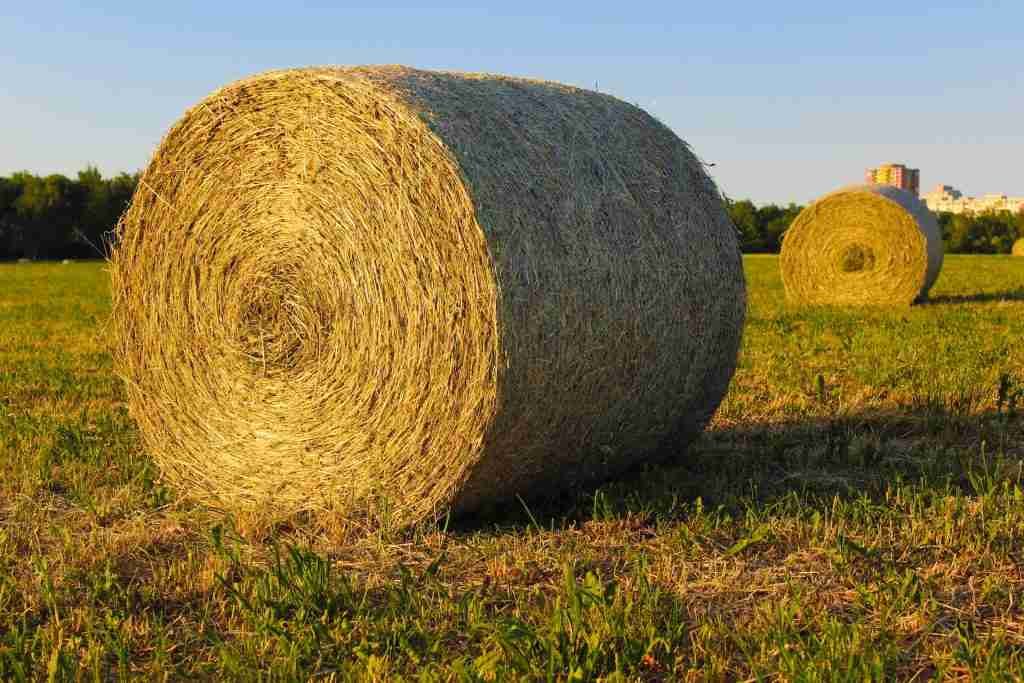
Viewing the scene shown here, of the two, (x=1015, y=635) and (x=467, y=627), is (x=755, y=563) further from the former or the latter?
(x=467, y=627)

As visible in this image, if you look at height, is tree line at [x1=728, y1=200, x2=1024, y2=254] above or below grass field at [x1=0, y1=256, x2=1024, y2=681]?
above

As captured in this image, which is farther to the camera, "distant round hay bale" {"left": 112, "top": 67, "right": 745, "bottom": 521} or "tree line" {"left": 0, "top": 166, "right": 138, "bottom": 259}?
"tree line" {"left": 0, "top": 166, "right": 138, "bottom": 259}

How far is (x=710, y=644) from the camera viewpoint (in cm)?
379

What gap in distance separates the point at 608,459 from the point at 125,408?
158 inches

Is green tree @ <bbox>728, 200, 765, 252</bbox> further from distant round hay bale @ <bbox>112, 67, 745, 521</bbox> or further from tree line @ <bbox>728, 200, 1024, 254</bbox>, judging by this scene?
distant round hay bale @ <bbox>112, 67, 745, 521</bbox>

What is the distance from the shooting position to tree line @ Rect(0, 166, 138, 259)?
175 ft

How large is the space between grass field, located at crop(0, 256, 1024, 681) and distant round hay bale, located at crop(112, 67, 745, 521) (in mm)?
303

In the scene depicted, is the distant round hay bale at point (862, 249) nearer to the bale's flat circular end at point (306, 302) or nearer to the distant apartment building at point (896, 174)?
the bale's flat circular end at point (306, 302)

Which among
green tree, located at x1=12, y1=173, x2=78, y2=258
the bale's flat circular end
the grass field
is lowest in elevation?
the grass field

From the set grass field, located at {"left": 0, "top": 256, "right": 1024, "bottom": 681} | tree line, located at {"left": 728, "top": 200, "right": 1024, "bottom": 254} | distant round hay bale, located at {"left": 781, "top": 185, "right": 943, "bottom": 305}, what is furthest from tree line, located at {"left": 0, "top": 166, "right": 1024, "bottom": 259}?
grass field, located at {"left": 0, "top": 256, "right": 1024, "bottom": 681}

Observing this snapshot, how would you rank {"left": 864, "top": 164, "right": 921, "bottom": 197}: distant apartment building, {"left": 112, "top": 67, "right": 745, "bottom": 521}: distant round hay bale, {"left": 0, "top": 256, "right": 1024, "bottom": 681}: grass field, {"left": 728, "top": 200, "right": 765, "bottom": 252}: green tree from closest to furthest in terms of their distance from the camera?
{"left": 0, "top": 256, "right": 1024, "bottom": 681}: grass field
{"left": 112, "top": 67, "right": 745, "bottom": 521}: distant round hay bale
{"left": 728, "top": 200, "right": 765, "bottom": 252}: green tree
{"left": 864, "top": 164, "right": 921, "bottom": 197}: distant apartment building

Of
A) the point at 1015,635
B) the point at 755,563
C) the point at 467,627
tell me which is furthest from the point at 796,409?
the point at 467,627

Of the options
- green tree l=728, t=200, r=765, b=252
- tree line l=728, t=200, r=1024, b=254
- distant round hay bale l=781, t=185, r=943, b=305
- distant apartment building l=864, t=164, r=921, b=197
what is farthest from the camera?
distant apartment building l=864, t=164, r=921, b=197

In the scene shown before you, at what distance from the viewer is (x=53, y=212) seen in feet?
177
